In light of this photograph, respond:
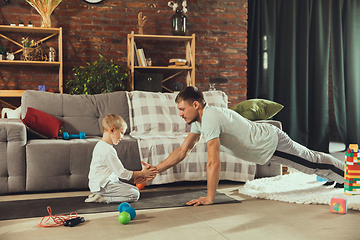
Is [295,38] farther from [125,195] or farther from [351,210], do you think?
[125,195]

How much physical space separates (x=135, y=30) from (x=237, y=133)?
2.75m

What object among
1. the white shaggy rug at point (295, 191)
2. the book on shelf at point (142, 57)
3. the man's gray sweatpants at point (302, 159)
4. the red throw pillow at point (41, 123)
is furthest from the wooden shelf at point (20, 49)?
the man's gray sweatpants at point (302, 159)

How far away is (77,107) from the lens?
318 centimetres

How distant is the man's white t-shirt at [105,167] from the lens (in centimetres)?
215

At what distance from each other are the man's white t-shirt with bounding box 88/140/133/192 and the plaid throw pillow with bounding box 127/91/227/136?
0.94 metres

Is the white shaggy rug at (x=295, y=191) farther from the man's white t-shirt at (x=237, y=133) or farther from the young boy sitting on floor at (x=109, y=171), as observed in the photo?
the young boy sitting on floor at (x=109, y=171)

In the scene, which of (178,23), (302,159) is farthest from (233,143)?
(178,23)

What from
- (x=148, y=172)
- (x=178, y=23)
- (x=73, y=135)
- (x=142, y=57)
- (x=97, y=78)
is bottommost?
(x=148, y=172)

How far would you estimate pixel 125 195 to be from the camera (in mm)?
2211

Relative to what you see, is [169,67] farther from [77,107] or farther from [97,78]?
[77,107]

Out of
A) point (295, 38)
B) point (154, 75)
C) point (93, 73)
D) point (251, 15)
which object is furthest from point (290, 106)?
point (93, 73)

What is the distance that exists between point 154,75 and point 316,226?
282cm

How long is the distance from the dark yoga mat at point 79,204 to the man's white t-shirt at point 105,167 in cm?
14

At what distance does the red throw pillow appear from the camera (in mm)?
2717
